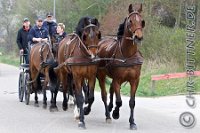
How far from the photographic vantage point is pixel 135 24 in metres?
10.7

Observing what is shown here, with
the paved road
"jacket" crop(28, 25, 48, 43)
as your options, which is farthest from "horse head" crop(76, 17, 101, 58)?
"jacket" crop(28, 25, 48, 43)

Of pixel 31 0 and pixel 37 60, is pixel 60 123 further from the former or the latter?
pixel 31 0

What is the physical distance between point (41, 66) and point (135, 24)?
4673 mm

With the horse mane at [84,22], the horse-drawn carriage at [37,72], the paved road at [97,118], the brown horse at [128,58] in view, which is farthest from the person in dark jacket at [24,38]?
the brown horse at [128,58]

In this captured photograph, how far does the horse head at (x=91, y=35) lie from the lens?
1113 centimetres

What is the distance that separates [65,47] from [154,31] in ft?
47.0

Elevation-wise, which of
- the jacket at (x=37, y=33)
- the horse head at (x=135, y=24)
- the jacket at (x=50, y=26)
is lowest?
the jacket at (x=37, y=33)

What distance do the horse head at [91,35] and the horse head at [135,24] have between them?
0.68 meters

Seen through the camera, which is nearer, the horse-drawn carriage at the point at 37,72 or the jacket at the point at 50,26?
the horse-drawn carriage at the point at 37,72

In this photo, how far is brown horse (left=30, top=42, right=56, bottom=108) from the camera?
14.4 metres

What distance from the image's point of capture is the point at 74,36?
12.2 m

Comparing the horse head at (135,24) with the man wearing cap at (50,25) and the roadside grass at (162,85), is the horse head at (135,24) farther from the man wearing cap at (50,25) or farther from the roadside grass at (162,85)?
the roadside grass at (162,85)

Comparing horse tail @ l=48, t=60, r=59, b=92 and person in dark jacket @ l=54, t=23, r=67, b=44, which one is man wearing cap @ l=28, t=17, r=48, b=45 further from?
horse tail @ l=48, t=60, r=59, b=92

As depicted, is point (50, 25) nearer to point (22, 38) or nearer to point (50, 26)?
point (50, 26)
